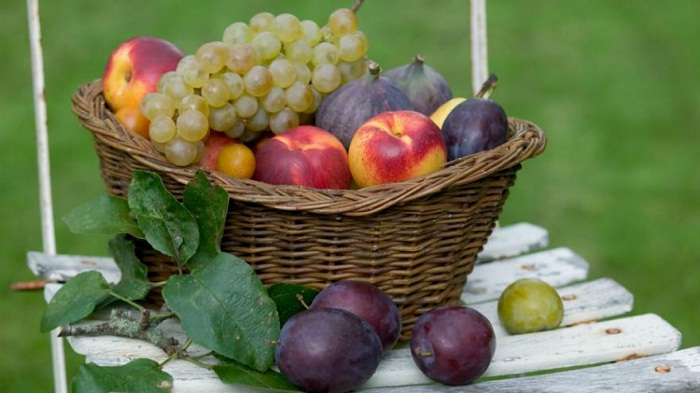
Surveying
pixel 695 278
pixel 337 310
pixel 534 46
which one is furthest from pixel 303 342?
pixel 534 46

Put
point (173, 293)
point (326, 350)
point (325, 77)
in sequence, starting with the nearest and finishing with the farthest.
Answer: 1. point (326, 350)
2. point (173, 293)
3. point (325, 77)

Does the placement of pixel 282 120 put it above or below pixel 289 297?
above

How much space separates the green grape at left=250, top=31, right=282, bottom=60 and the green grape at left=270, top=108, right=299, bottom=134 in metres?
0.07

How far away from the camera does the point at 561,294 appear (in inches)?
57.6

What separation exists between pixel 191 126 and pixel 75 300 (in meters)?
0.24

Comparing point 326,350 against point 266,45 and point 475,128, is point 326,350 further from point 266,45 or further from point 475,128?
point 266,45

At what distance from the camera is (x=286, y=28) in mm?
1355

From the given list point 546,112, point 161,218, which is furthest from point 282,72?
point 546,112

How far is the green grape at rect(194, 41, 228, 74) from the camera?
128 centimetres

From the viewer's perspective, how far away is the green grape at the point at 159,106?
4.15 feet

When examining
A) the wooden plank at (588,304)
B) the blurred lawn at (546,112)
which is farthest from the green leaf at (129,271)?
the blurred lawn at (546,112)

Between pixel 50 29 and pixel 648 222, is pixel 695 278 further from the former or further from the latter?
pixel 50 29

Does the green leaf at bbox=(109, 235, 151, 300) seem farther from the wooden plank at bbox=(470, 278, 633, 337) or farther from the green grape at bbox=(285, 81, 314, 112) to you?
the wooden plank at bbox=(470, 278, 633, 337)

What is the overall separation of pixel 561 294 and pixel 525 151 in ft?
0.99
